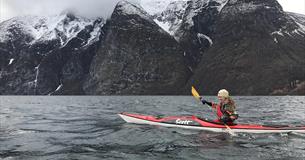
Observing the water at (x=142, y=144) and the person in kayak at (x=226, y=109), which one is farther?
the person in kayak at (x=226, y=109)

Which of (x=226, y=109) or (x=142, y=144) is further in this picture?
(x=226, y=109)

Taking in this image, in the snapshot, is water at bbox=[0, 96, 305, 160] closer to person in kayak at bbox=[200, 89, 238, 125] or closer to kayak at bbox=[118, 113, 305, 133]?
kayak at bbox=[118, 113, 305, 133]

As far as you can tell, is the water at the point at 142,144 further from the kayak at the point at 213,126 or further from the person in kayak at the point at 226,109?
the person in kayak at the point at 226,109

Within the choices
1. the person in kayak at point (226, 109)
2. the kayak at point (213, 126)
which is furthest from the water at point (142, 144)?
the person in kayak at point (226, 109)

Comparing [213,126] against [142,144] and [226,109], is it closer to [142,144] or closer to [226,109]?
[226,109]

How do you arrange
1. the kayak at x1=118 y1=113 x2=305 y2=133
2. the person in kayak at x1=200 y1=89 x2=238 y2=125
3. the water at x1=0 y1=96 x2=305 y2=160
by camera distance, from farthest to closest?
the person in kayak at x1=200 y1=89 x2=238 y2=125 → the kayak at x1=118 y1=113 x2=305 y2=133 → the water at x1=0 y1=96 x2=305 y2=160

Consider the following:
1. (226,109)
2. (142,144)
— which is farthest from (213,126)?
(142,144)

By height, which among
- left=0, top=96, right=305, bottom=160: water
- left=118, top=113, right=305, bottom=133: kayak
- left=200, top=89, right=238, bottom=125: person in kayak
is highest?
left=200, top=89, right=238, bottom=125: person in kayak

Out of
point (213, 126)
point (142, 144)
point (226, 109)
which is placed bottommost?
point (142, 144)

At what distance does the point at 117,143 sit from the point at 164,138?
11.2 ft

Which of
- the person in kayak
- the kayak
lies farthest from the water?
the person in kayak

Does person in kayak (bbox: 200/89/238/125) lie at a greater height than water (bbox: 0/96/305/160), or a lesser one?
greater

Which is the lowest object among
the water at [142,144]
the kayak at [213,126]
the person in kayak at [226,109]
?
the water at [142,144]

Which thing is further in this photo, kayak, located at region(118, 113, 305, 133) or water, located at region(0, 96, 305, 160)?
kayak, located at region(118, 113, 305, 133)
